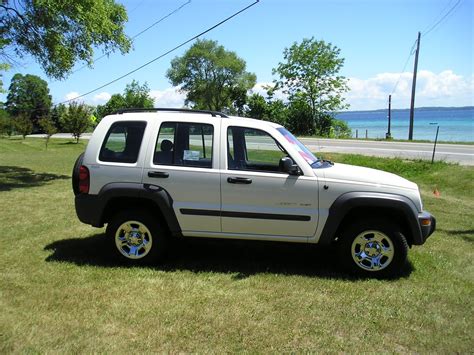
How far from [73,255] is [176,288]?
1.87 metres

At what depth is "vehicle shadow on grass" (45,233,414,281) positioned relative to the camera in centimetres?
546

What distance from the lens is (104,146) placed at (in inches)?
217

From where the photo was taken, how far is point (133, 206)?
5578mm

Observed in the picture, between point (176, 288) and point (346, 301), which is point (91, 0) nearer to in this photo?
point (176, 288)

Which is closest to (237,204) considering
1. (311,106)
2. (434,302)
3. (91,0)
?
(434,302)

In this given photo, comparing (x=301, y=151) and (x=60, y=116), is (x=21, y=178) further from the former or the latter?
(x=60, y=116)

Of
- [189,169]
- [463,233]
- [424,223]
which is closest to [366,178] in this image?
[424,223]

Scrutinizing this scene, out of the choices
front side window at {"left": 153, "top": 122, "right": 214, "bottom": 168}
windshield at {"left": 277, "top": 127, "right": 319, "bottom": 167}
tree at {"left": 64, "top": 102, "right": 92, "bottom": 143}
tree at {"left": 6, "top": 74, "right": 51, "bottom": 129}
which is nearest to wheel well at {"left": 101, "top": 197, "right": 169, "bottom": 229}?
front side window at {"left": 153, "top": 122, "right": 214, "bottom": 168}

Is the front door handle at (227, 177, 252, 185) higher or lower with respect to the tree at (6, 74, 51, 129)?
lower

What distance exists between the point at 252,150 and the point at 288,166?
0.61 metres

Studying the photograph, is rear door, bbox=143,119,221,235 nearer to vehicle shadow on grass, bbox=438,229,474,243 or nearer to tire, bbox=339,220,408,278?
tire, bbox=339,220,408,278

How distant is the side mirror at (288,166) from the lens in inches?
201

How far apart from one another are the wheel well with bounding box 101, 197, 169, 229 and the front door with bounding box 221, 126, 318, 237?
0.83 m

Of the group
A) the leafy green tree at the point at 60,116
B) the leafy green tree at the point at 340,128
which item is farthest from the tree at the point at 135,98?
the leafy green tree at the point at 340,128
